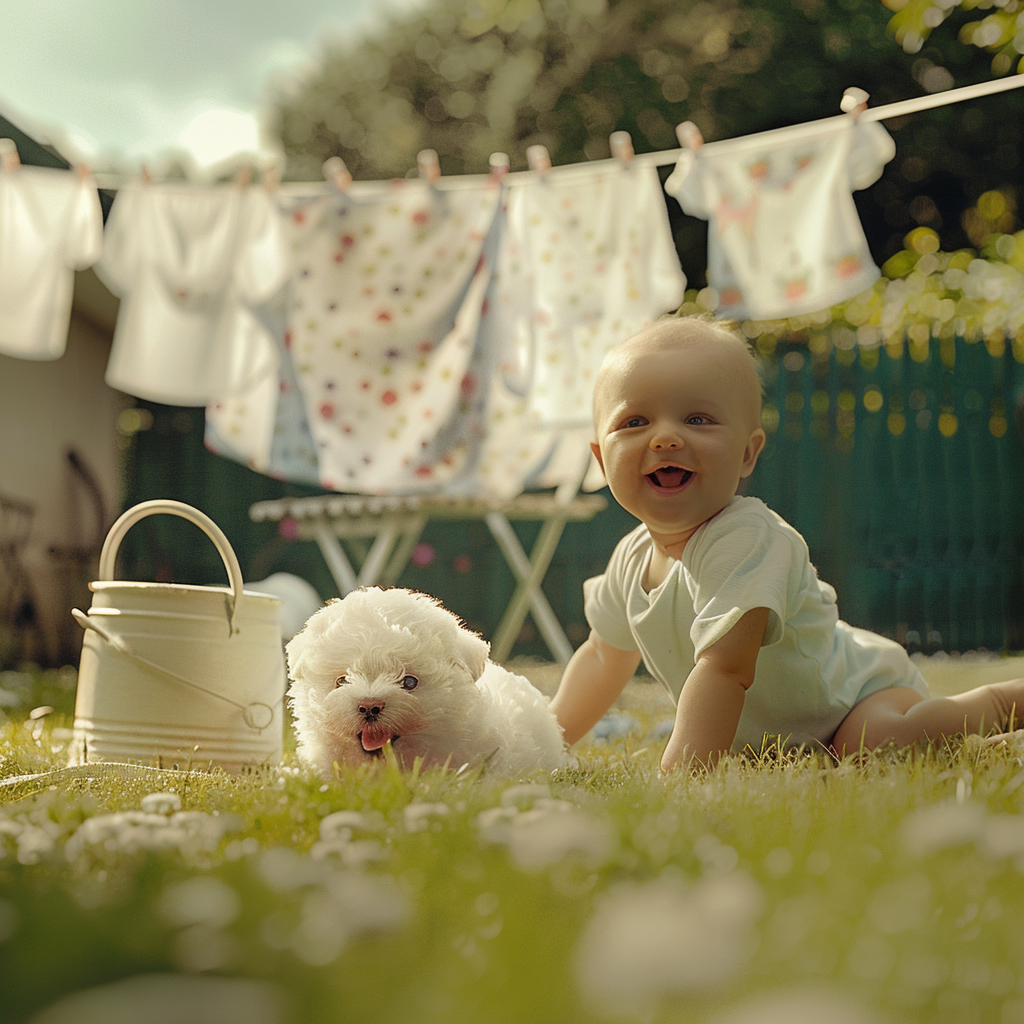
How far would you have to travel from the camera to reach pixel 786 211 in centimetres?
412

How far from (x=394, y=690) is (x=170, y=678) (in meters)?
0.62

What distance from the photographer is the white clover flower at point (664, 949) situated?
0.49 m

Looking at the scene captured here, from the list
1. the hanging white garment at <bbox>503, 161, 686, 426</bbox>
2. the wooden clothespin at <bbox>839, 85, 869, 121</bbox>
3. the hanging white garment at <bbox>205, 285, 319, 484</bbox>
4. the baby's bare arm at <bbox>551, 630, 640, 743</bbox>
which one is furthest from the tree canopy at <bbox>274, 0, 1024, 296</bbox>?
the baby's bare arm at <bbox>551, 630, 640, 743</bbox>

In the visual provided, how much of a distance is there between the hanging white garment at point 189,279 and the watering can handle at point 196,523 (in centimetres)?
241

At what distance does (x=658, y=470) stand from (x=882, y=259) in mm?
11306

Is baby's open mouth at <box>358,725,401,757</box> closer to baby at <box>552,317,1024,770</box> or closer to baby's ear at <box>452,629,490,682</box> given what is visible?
baby's ear at <box>452,629,490,682</box>

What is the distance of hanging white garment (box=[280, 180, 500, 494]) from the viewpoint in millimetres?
4480

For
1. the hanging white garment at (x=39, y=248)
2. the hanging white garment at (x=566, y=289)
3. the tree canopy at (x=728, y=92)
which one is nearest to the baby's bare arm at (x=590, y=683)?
the hanging white garment at (x=566, y=289)

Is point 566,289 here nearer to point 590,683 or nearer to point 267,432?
point 267,432

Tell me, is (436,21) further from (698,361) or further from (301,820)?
(301,820)

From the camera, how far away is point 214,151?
1435 cm

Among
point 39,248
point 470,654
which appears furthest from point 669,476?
point 39,248

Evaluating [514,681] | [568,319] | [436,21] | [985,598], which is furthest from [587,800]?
[436,21]

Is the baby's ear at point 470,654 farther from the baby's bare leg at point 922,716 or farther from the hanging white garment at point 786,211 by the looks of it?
the hanging white garment at point 786,211
